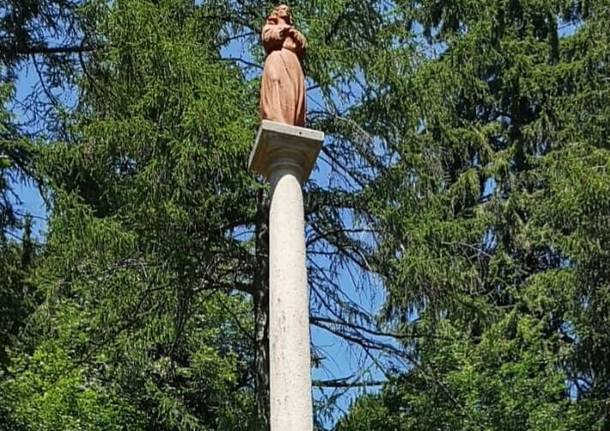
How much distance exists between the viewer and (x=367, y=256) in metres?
9.78

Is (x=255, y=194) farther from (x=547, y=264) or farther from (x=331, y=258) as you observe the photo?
(x=547, y=264)

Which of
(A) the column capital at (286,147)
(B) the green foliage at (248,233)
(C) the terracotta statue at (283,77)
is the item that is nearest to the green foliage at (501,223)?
(B) the green foliage at (248,233)

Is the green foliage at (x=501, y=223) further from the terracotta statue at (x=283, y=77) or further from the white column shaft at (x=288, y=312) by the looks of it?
the white column shaft at (x=288, y=312)

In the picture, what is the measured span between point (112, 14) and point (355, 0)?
2403 millimetres

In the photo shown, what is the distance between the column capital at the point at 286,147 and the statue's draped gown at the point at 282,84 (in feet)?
0.53

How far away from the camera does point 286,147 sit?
21.3 ft

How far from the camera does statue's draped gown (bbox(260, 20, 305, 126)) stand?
6629mm

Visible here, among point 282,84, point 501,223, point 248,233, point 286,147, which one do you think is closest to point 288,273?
point 286,147

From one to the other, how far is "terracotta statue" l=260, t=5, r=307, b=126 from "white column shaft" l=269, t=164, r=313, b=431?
38 cm

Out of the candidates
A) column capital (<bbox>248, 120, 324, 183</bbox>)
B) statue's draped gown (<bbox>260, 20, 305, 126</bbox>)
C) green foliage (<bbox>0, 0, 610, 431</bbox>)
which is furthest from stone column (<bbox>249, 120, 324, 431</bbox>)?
green foliage (<bbox>0, 0, 610, 431</bbox>)

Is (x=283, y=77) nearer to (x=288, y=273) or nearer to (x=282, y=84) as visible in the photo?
(x=282, y=84)

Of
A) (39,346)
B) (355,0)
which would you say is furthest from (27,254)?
(355,0)

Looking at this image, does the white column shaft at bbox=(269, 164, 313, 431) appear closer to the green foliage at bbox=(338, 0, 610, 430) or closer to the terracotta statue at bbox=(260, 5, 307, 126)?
the terracotta statue at bbox=(260, 5, 307, 126)

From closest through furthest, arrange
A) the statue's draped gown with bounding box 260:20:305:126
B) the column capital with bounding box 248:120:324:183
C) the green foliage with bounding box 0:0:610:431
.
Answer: the column capital with bounding box 248:120:324:183 < the statue's draped gown with bounding box 260:20:305:126 < the green foliage with bounding box 0:0:610:431
